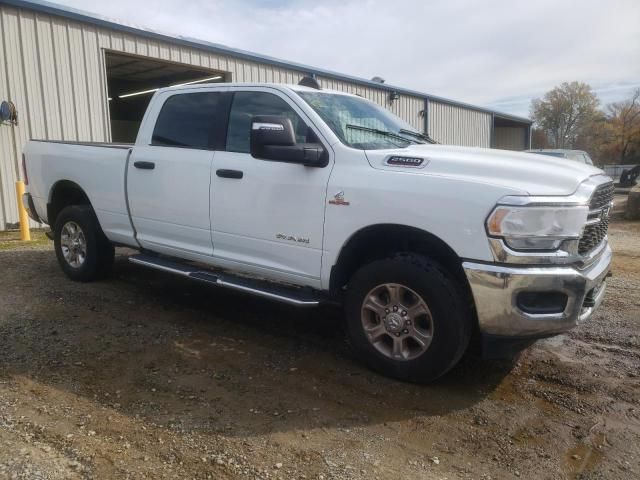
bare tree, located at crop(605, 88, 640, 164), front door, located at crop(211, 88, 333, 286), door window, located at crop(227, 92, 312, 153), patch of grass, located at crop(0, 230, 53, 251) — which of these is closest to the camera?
front door, located at crop(211, 88, 333, 286)

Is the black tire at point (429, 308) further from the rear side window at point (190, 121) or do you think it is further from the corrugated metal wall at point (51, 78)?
the corrugated metal wall at point (51, 78)

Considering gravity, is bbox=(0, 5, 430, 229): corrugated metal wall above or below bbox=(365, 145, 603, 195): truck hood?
above

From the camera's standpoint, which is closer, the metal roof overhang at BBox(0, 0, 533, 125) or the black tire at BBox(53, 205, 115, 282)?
the black tire at BBox(53, 205, 115, 282)

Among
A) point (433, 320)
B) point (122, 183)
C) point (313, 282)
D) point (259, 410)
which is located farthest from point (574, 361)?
point (122, 183)

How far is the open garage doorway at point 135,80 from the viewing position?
13586mm

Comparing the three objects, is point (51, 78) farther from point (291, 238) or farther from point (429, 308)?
point (429, 308)

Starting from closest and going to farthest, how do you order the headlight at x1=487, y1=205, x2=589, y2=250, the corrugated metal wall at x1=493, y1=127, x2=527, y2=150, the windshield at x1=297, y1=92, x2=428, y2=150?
the headlight at x1=487, y1=205, x2=589, y2=250 < the windshield at x1=297, y1=92, x2=428, y2=150 < the corrugated metal wall at x1=493, y1=127, x2=527, y2=150

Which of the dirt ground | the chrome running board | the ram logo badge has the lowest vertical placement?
the dirt ground

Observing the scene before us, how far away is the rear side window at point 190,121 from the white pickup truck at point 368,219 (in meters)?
0.01

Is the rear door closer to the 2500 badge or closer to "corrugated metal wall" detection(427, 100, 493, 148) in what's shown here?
the 2500 badge

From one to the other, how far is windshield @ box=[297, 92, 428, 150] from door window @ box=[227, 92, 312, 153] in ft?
0.65

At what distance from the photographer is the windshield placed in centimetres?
402

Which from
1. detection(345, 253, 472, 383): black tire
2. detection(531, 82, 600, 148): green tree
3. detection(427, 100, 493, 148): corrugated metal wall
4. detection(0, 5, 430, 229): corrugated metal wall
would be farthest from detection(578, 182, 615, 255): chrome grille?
detection(531, 82, 600, 148): green tree

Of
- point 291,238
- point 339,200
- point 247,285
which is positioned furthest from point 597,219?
point 247,285
